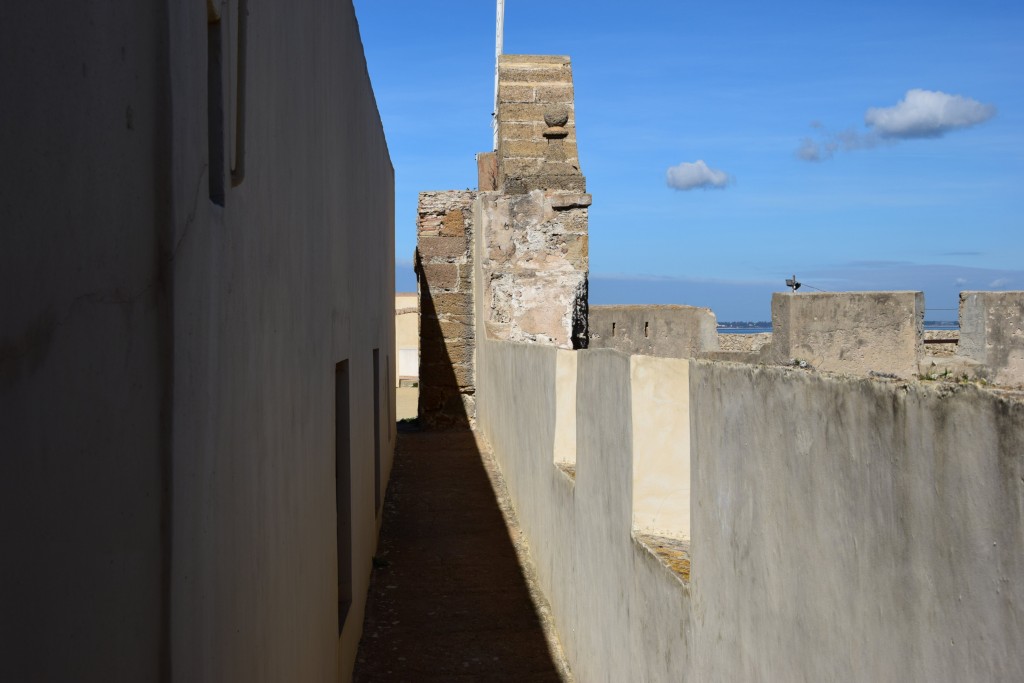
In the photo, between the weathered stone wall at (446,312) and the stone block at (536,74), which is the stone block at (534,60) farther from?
the weathered stone wall at (446,312)

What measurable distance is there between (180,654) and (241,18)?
1340 millimetres

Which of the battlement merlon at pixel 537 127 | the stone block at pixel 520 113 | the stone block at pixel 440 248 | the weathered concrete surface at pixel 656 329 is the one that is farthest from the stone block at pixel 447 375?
the weathered concrete surface at pixel 656 329

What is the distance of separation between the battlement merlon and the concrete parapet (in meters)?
3.52

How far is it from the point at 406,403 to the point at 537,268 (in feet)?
33.9

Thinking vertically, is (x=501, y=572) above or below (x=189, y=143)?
below

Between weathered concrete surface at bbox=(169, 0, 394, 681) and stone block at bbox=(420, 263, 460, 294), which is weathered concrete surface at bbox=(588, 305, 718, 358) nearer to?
stone block at bbox=(420, 263, 460, 294)

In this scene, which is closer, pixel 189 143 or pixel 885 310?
pixel 189 143

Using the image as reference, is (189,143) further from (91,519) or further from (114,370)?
(91,519)

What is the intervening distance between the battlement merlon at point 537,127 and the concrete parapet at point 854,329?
352 centimetres

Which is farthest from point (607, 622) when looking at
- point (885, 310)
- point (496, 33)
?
point (496, 33)

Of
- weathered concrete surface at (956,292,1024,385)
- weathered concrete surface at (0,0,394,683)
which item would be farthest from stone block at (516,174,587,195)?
weathered concrete surface at (0,0,394,683)

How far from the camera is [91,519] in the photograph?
1199 mm

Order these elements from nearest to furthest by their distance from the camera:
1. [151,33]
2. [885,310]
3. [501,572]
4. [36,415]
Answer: [36,415], [151,33], [501,572], [885,310]

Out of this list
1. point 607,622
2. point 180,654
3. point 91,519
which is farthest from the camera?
point 607,622
